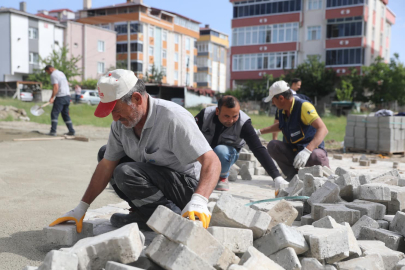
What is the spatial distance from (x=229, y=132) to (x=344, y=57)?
32.1 meters

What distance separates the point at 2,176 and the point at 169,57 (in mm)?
47656

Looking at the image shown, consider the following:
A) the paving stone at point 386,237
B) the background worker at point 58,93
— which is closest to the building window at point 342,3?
the background worker at point 58,93

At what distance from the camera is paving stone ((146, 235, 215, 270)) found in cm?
200

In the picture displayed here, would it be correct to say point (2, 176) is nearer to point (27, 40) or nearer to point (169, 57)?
point (27, 40)

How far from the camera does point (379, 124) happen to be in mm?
9938

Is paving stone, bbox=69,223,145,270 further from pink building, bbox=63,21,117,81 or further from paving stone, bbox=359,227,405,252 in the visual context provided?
pink building, bbox=63,21,117,81

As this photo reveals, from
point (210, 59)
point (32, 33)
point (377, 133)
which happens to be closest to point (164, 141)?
point (377, 133)

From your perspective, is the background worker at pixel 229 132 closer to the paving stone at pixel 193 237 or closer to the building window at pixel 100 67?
the paving stone at pixel 193 237

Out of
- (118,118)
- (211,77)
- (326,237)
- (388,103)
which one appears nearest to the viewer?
(326,237)

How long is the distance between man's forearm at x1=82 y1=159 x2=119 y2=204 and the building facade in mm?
33600

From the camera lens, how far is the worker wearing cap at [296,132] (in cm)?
519

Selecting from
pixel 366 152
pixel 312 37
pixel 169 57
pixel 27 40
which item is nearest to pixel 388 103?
pixel 312 37

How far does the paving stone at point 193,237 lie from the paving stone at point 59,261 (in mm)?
442

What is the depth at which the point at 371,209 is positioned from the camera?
334cm
